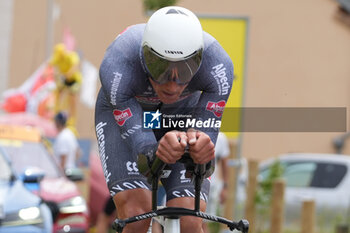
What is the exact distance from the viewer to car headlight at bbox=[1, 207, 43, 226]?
830 centimetres

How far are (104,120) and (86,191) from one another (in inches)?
277

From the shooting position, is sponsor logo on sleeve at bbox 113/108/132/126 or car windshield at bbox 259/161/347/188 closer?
sponsor logo on sleeve at bbox 113/108/132/126

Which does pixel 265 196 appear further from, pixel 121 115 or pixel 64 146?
pixel 121 115

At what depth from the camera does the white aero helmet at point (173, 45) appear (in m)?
3.86

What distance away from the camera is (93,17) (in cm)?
1295

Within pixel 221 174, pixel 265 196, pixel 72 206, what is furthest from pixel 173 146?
pixel 265 196

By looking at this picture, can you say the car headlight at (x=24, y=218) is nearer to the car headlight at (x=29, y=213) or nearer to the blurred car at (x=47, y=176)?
the car headlight at (x=29, y=213)

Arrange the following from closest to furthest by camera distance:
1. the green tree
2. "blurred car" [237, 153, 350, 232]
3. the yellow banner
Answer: the yellow banner
the green tree
"blurred car" [237, 153, 350, 232]

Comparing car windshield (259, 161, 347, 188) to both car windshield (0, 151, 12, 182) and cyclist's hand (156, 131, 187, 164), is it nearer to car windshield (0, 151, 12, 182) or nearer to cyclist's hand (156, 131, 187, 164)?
car windshield (0, 151, 12, 182)

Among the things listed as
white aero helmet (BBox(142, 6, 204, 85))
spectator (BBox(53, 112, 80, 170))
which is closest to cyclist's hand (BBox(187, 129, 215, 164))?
white aero helmet (BBox(142, 6, 204, 85))

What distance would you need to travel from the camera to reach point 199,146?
362cm

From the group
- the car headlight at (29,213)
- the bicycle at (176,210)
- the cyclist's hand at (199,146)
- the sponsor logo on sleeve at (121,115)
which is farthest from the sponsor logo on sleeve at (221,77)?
the car headlight at (29,213)

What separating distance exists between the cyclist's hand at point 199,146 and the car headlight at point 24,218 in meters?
4.93

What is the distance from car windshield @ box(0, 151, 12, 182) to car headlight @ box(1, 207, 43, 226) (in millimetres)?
543
